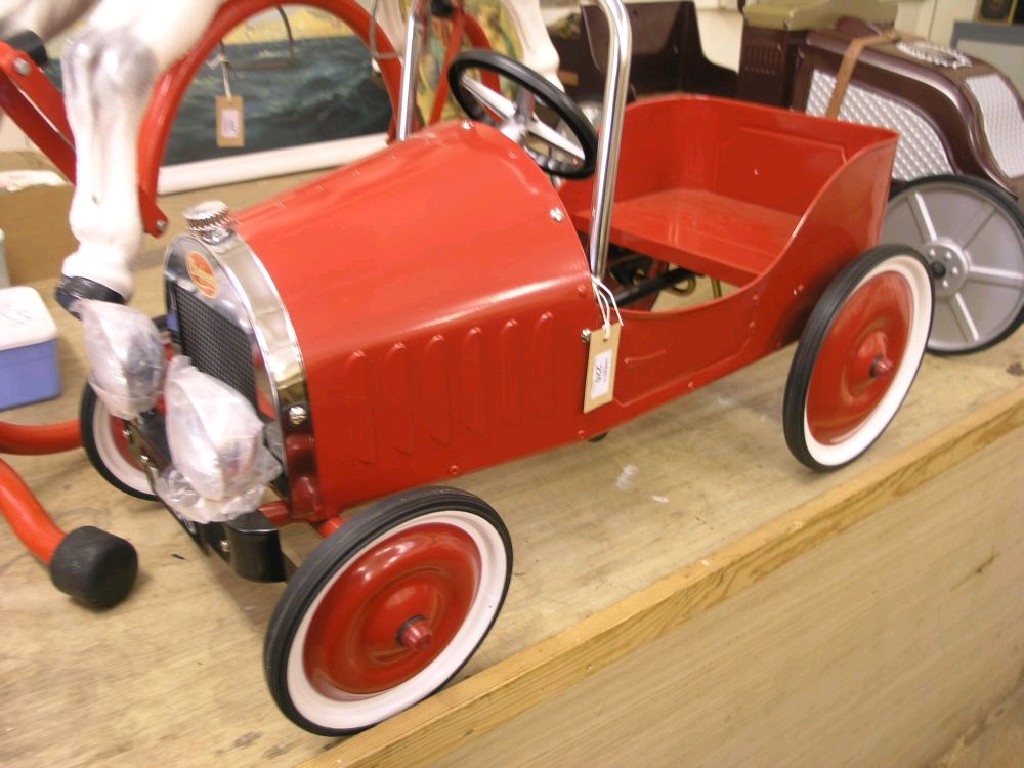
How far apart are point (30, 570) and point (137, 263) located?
0.90m

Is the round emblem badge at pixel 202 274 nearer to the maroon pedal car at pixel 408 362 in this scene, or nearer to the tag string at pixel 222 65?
the maroon pedal car at pixel 408 362

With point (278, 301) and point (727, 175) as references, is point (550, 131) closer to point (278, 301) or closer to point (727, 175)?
point (278, 301)

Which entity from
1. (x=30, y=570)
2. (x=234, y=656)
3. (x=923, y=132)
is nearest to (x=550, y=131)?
(x=234, y=656)

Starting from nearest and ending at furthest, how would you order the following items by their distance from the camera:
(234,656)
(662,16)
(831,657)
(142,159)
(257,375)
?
(257,375) < (234,656) < (142,159) < (831,657) < (662,16)

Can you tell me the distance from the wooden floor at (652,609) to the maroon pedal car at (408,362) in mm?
82

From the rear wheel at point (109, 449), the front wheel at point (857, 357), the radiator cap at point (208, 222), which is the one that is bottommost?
the rear wheel at point (109, 449)

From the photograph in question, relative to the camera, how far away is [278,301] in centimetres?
68

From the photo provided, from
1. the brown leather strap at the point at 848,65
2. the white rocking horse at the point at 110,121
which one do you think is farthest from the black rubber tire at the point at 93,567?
the brown leather strap at the point at 848,65

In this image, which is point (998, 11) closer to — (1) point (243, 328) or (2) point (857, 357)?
(2) point (857, 357)


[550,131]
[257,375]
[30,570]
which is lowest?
[30,570]

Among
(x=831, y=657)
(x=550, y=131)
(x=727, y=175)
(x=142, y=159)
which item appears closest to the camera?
(x=550, y=131)

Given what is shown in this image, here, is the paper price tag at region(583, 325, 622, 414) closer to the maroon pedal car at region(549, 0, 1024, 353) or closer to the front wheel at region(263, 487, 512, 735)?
the front wheel at region(263, 487, 512, 735)

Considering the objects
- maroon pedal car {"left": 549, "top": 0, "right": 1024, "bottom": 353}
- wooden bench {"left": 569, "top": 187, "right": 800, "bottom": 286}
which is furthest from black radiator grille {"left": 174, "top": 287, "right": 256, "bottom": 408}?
maroon pedal car {"left": 549, "top": 0, "right": 1024, "bottom": 353}

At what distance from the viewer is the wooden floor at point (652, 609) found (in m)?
0.75
